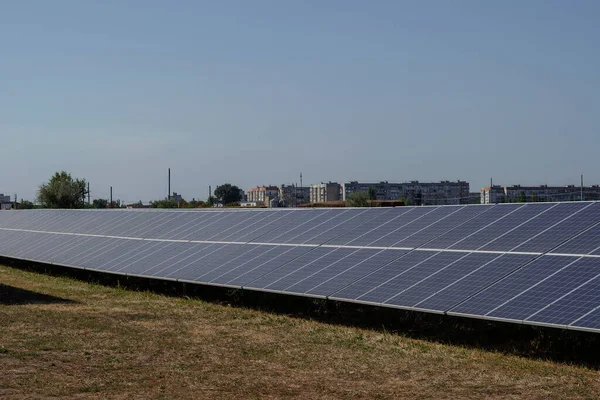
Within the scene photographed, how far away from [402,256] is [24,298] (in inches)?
480

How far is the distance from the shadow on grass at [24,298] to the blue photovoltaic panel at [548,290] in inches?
550

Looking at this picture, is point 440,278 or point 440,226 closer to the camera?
point 440,278

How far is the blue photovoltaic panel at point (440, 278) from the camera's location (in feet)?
57.9

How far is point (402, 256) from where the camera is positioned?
20594mm

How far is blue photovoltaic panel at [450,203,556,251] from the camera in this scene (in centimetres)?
1984

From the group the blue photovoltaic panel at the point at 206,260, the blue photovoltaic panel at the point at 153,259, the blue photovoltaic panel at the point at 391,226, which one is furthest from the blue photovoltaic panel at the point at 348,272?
the blue photovoltaic panel at the point at 153,259

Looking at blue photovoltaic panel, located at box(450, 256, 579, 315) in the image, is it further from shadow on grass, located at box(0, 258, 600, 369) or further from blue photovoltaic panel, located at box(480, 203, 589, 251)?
blue photovoltaic panel, located at box(480, 203, 589, 251)

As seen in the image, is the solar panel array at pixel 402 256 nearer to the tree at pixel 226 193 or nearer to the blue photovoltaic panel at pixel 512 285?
the blue photovoltaic panel at pixel 512 285

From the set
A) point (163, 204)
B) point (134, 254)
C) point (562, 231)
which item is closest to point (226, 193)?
point (163, 204)

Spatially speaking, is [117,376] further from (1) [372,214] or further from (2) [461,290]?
(1) [372,214]

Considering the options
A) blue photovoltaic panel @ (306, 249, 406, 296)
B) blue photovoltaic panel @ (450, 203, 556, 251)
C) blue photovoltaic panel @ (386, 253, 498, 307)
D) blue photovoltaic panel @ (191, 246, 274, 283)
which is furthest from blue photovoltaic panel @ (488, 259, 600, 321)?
blue photovoltaic panel @ (191, 246, 274, 283)

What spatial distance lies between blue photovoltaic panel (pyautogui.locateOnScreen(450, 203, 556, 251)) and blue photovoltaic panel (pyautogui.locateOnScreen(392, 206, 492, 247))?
1.15 m

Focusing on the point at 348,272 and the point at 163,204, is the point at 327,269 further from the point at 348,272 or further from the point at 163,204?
the point at 163,204

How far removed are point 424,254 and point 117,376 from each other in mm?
9106
